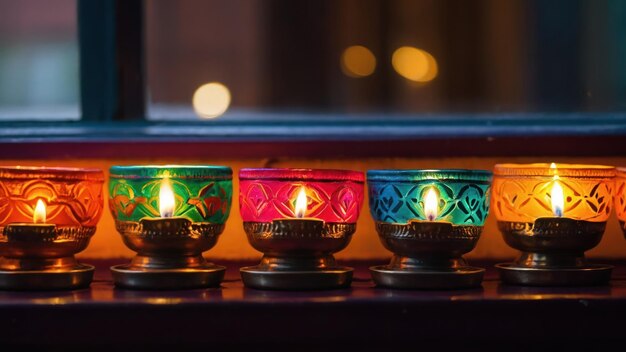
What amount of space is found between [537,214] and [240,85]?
272 centimetres

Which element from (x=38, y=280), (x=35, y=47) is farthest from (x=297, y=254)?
(x=35, y=47)

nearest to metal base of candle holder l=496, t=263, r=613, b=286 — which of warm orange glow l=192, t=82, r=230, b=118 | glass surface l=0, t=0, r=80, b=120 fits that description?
glass surface l=0, t=0, r=80, b=120

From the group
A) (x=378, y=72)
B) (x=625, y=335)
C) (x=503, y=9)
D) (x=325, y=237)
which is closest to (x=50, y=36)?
(x=378, y=72)

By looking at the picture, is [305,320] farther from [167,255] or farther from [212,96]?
[212,96]

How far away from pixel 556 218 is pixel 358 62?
2.88m

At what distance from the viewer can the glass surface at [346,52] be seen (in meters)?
3.36

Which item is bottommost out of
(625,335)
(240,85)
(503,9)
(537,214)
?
(625,335)

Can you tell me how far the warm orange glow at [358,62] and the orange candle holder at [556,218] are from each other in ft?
8.86

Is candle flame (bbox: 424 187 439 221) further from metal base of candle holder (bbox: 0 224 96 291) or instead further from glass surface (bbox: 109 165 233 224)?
metal base of candle holder (bbox: 0 224 96 291)

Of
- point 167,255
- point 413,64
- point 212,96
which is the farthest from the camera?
point 413,64

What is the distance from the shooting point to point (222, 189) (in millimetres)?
913

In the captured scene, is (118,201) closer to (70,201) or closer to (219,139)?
(70,201)

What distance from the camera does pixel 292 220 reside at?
88 centimetres

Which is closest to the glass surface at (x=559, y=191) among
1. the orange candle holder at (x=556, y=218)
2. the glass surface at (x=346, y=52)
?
the orange candle holder at (x=556, y=218)
